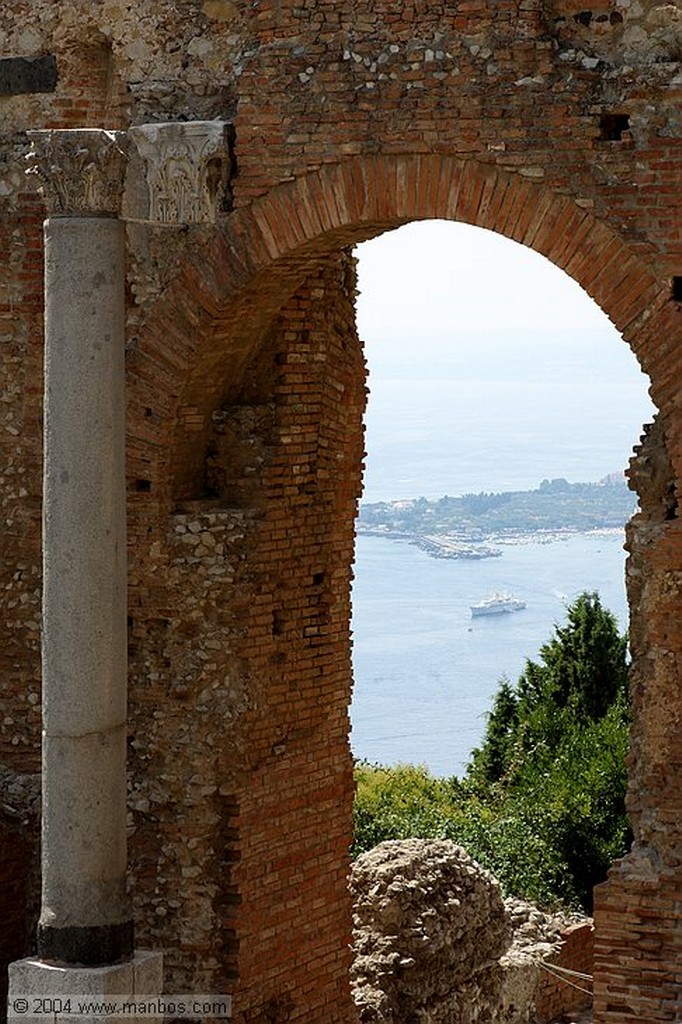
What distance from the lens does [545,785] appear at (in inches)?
815

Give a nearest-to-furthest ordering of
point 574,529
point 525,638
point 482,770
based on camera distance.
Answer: point 482,770
point 525,638
point 574,529

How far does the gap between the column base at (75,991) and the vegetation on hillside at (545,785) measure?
30.8ft

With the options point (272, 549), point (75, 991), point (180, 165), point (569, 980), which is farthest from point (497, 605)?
point (75, 991)

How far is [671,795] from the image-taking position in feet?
31.7

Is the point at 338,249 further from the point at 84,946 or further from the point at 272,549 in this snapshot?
the point at 84,946

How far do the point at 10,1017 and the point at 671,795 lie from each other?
3086 mm

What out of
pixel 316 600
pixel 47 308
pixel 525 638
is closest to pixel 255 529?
pixel 316 600

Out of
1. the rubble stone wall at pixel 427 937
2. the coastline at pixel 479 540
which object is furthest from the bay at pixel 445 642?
the rubble stone wall at pixel 427 937

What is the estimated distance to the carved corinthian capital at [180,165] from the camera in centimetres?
1036

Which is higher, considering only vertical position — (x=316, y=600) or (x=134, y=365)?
(x=134, y=365)

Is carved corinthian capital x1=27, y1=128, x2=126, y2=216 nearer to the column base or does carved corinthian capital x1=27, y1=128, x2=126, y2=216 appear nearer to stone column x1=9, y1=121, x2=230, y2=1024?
stone column x1=9, y1=121, x2=230, y2=1024

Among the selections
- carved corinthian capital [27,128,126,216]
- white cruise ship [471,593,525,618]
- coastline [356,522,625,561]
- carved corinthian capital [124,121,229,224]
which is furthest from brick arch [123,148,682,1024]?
coastline [356,522,625,561]

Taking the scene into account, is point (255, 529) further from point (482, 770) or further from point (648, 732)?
point (482, 770)

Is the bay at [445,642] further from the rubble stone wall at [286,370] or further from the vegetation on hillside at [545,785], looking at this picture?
the rubble stone wall at [286,370]
